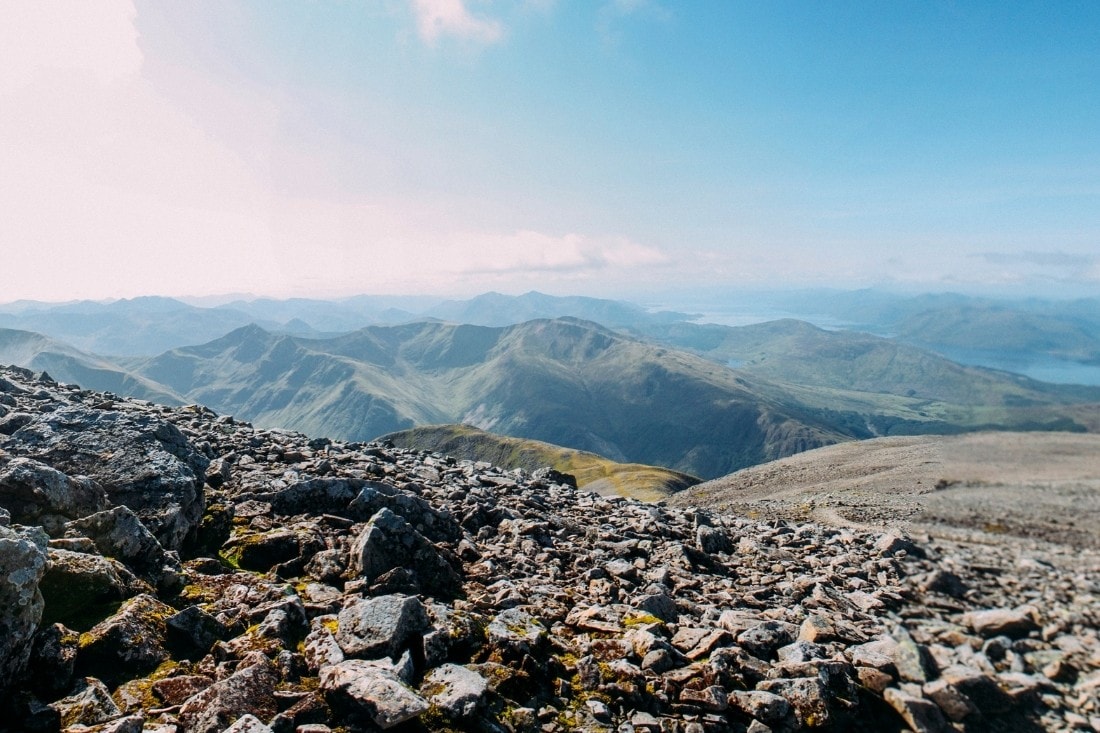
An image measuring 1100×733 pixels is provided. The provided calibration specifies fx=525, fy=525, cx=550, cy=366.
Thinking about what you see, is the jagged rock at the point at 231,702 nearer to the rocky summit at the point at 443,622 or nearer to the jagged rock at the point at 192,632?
the rocky summit at the point at 443,622

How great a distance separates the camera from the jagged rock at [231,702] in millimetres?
5770

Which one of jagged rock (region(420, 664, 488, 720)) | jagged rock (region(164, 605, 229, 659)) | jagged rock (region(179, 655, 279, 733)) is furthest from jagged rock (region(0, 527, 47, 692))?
jagged rock (region(420, 664, 488, 720))

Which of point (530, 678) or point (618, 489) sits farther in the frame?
point (618, 489)

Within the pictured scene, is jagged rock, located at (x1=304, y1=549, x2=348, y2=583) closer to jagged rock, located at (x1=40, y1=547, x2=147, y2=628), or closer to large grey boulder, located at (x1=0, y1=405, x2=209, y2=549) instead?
large grey boulder, located at (x1=0, y1=405, x2=209, y2=549)

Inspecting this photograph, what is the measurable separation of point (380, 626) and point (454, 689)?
175cm

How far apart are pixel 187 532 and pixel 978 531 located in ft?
46.5

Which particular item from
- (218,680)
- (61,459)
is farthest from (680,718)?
(61,459)

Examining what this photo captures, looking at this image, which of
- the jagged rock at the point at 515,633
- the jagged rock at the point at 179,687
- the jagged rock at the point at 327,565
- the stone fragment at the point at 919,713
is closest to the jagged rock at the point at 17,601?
the jagged rock at the point at 179,687

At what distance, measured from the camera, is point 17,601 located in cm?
597

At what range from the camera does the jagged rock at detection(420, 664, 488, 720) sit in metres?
6.36

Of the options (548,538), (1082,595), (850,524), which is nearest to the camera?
(1082,595)

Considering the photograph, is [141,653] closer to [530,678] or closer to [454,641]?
[454,641]

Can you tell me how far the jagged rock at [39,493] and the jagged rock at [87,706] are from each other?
186 inches

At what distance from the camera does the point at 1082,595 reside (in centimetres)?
583
